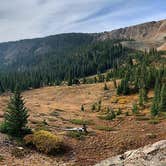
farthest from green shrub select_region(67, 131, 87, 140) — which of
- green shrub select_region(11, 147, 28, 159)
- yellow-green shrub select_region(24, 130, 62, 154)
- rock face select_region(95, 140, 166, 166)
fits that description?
rock face select_region(95, 140, 166, 166)

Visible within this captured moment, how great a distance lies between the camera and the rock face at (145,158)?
25.6 m

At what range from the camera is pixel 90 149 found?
126 feet

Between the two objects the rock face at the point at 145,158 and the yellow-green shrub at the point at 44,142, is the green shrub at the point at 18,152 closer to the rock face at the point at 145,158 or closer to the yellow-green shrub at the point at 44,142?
the yellow-green shrub at the point at 44,142

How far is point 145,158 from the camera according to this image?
2666 centimetres

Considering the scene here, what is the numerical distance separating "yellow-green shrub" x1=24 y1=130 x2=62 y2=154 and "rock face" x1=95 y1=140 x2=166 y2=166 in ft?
32.9

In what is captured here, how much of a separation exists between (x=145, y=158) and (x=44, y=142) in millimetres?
13650

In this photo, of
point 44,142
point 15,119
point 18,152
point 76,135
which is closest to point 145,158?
point 44,142

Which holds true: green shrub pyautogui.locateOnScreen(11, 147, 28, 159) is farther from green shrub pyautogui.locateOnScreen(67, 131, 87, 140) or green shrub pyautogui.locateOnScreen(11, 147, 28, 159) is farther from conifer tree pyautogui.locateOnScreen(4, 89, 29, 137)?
green shrub pyautogui.locateOnScreen(67, 131, 87, 140)

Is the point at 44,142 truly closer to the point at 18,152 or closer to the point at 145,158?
the point at 18,152

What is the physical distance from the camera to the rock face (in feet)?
83.9

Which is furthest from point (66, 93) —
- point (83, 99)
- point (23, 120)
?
point (23, 120)

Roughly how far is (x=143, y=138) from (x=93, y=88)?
96.0 meters

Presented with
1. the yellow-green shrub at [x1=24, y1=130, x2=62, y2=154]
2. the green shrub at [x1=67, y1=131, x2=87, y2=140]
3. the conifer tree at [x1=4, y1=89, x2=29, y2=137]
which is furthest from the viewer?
the green shrub at [x1=67, y1=131, x2=87, y2=140]

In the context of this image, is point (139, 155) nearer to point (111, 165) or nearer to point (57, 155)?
point (111, 165)
